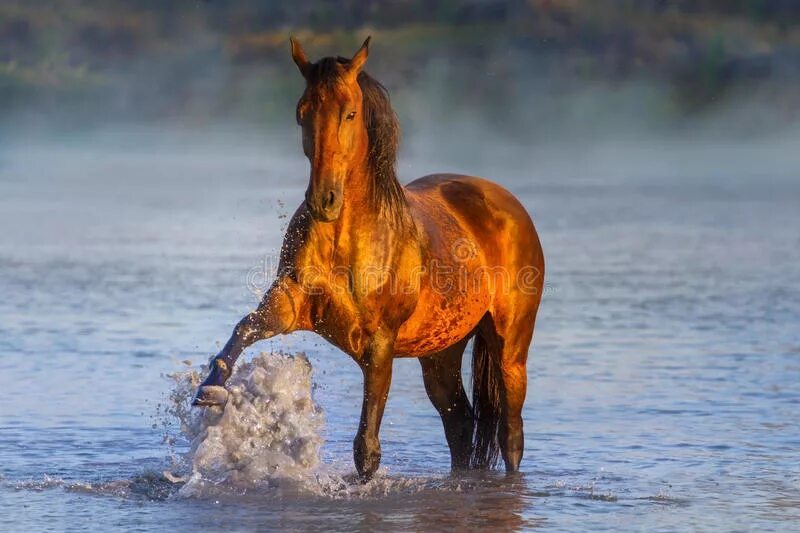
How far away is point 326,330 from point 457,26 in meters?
18.2

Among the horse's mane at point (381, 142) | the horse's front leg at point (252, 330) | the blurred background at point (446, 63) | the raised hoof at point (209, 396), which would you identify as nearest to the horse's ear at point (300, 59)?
the horse's mane at point (381, 142)

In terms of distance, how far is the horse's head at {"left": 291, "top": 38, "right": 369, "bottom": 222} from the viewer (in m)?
6.09

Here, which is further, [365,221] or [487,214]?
[487,214]

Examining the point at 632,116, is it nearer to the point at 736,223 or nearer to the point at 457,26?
the point at 457,26

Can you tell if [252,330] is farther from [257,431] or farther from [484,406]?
[484,406]

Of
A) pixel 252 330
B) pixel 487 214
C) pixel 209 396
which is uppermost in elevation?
pixel 487 214

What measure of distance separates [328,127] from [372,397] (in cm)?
109

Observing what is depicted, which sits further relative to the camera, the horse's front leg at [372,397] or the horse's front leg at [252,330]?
the horse's front leg at [372,397]

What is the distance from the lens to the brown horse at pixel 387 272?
6.21m

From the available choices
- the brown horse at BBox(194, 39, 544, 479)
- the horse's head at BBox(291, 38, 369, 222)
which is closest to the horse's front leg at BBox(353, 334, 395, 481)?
the brown horse at BBox(194, 39, 544, 479)

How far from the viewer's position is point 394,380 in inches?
391

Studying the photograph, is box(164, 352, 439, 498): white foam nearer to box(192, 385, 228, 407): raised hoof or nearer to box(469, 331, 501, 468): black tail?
box(192, 385, 228, 407): raised hoof

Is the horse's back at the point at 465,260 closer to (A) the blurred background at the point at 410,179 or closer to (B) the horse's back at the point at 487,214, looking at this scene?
(B) the horse's back at the point at 487,214

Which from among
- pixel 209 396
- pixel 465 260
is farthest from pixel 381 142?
pixel 209 396
